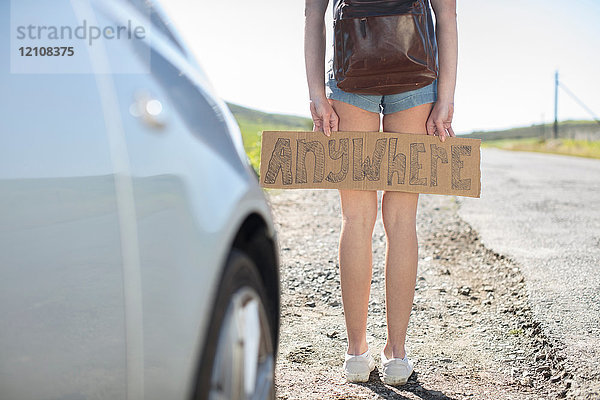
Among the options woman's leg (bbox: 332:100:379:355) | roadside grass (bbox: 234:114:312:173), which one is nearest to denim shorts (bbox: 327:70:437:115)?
woman's leg (bbox: 332:100:379:355)

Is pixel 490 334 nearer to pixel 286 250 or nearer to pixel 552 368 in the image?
pixel 552 368

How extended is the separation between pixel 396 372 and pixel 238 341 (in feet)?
4.27

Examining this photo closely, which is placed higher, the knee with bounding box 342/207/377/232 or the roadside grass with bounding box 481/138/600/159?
the knee with bounding box 342/207/377/232

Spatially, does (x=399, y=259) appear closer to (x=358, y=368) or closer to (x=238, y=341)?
(x=358, y=368)

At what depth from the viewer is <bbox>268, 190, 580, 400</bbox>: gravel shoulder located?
8.30 ft

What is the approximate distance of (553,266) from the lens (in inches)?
166

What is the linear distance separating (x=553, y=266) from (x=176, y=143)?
3586 millimetres

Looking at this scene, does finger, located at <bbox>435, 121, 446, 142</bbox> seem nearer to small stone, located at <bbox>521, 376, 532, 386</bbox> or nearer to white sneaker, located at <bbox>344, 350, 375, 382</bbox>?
white sneaker, located at <bbox>344, 350, 375, 382</bbox>

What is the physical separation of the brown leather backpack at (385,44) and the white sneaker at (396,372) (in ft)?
3.62

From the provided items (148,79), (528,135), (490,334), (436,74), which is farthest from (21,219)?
(528,135)

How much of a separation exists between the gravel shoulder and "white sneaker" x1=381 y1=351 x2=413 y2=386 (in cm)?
3

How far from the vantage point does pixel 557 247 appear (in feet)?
15.9

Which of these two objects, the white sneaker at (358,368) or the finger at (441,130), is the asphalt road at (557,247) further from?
the finger at (441,130)

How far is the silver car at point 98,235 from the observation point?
1.16 meters
